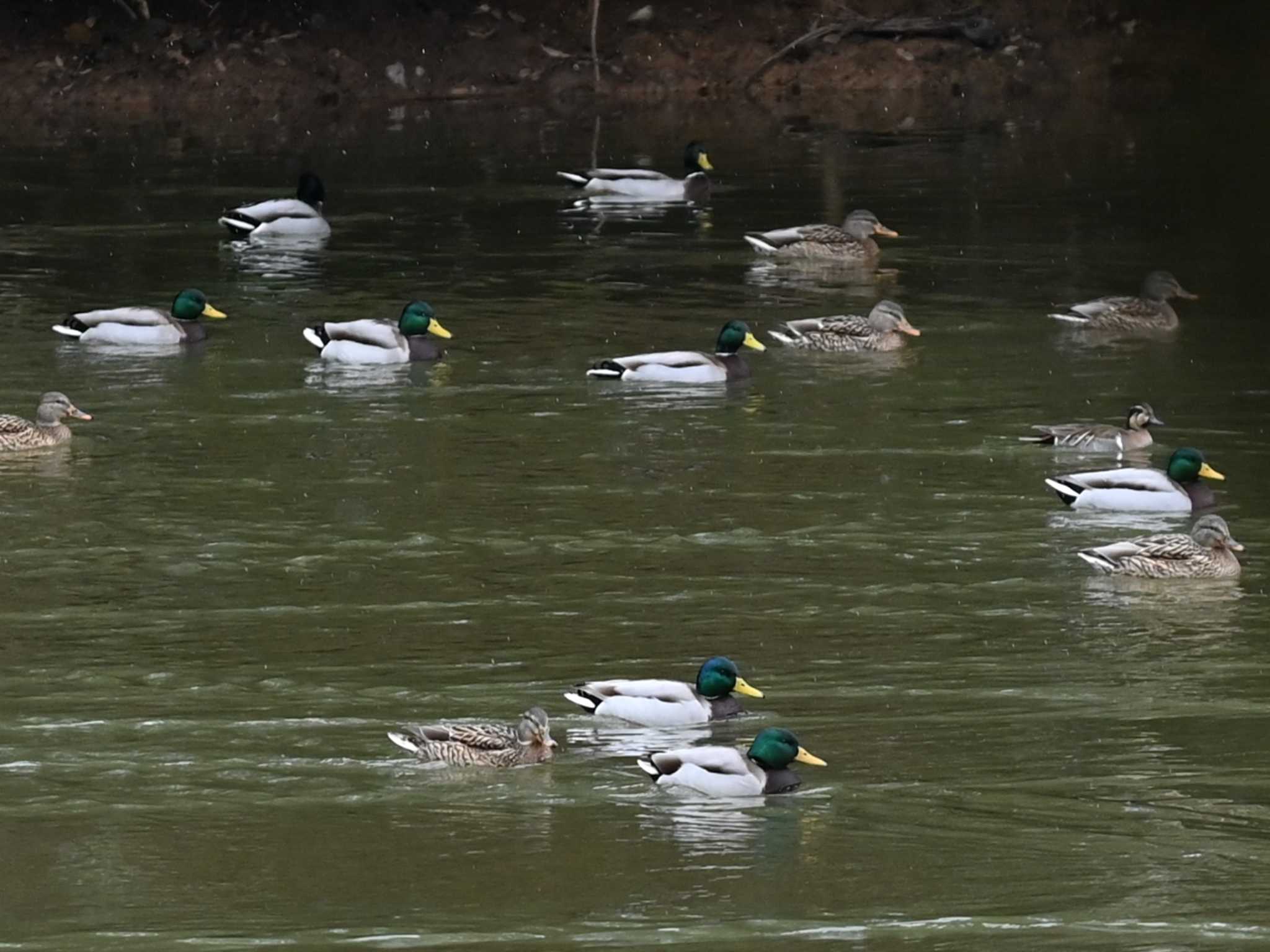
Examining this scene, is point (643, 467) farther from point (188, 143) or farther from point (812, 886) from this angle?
point (188, 143)

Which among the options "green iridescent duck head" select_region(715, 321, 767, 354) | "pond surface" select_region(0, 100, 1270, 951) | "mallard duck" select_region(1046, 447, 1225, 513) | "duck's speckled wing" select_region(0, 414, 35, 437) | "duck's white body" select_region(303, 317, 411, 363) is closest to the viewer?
"pond surface" select_region(0, 100, 1270, 951)

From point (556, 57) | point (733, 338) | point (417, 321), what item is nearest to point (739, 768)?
point (733, 338)

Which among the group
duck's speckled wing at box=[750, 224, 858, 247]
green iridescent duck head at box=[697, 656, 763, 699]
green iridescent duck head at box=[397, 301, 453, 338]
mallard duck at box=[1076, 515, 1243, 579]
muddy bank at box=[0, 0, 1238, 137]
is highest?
muddy bank at box=[0, 0, 1238, 137]

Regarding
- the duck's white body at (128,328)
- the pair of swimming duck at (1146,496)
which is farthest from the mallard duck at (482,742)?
the duck's white body at (128,328)

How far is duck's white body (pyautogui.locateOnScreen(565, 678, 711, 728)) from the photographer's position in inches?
540

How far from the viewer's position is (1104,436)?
1950cm

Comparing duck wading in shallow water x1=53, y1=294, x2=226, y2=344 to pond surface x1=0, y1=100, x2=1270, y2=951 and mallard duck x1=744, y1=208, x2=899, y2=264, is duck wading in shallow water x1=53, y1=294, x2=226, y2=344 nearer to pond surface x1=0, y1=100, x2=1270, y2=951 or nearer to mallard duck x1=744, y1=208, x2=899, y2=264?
pond surface x1=0, y1=100, x2=1270, y2=951

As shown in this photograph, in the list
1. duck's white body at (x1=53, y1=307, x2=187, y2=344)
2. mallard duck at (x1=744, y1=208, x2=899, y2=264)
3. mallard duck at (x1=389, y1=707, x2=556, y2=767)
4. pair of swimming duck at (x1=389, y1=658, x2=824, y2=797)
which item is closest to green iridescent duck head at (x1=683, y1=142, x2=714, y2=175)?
mallard duck at (x1=744, y1=208, x2=899, y2=264)

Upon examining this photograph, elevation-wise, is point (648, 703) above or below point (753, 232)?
below

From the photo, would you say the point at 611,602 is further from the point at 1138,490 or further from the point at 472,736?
the point at 1138,490

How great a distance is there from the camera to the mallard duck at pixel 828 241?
90.5ft

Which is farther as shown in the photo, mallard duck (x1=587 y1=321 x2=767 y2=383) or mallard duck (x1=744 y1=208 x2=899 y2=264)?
mallard duck (x1=744 y1=208 x2=899 y2=264)

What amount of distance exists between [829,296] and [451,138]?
11.3m

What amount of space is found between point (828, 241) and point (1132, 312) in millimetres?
4308
